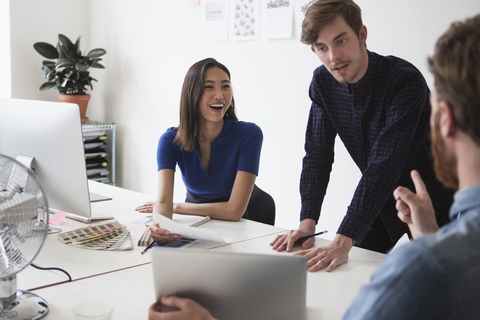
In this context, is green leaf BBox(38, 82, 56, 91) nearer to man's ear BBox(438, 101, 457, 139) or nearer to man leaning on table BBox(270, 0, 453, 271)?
man leaning on table BBox(270, 0, 453, 271)

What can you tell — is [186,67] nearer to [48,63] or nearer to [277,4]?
[277,4]

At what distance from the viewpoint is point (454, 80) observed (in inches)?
25.3

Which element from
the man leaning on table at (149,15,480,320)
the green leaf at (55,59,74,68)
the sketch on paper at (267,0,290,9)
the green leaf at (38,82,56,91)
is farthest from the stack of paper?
the green leaf at (38,82,56,91)

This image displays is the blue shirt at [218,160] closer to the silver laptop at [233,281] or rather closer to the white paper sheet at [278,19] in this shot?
the white paper sheet at [278,19]

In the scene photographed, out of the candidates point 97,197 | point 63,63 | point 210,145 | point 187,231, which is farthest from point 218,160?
point 63,63

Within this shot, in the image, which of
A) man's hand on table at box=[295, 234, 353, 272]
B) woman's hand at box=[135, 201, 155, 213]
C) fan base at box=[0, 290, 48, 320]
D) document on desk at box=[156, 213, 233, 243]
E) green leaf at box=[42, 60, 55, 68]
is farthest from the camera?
green leaf at box=[42, 60, 55, 68]

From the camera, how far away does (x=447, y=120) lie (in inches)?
26.3

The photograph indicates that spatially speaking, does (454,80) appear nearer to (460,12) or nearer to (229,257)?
(229,257)

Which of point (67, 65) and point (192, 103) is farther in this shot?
point (67, 65)

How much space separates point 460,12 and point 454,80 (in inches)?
72.6

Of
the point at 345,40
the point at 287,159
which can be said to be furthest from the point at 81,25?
the point at 345,40

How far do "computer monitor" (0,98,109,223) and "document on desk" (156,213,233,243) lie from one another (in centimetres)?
30

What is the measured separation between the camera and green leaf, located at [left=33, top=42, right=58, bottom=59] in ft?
12.8

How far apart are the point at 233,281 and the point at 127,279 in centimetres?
47
